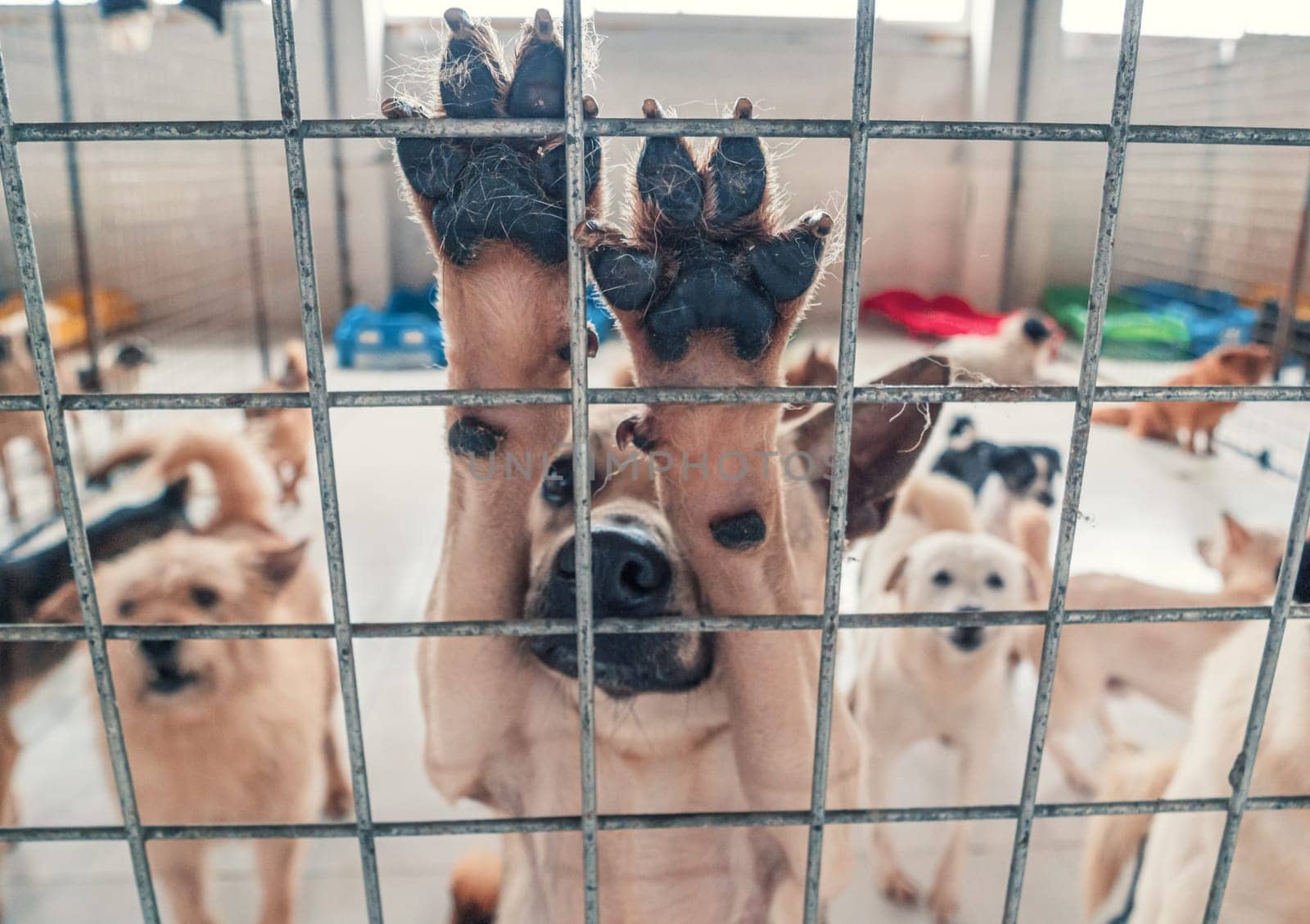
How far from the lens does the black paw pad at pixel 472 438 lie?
1.18m

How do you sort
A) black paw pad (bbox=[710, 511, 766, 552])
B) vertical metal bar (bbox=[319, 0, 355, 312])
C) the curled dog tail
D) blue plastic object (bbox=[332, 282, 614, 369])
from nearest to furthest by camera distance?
1. black paw pad (bbox=[710, 511, 766, 552])
2. the curled dog tail
3. blue plastic object (bbox=[332, 282, 614, 369])
4. vertical metal bar (bbox=[319, 0, 355, 312])

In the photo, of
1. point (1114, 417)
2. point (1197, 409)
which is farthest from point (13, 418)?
point (1114, 417)

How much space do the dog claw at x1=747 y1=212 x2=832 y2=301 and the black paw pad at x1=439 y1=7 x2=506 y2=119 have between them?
0.98ft

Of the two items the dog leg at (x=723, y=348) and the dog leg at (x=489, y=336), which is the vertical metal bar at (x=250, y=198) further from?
the dog leg at (x=723, y=348)

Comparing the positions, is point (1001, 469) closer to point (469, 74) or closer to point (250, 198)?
point (469, 74)

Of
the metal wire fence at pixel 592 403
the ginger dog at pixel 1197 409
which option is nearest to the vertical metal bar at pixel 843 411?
the metal wire fence at pixel 592 403

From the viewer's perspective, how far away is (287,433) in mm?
4215

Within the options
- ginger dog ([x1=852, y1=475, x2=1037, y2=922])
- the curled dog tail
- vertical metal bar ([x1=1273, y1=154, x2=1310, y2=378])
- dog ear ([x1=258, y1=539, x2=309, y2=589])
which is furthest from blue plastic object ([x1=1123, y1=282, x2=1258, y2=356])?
dog ear ([x1=258, y1=539, x2=309, y2=589])

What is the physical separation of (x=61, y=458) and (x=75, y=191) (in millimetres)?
3782

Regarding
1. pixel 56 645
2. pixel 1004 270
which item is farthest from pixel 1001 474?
pixel 1004 270

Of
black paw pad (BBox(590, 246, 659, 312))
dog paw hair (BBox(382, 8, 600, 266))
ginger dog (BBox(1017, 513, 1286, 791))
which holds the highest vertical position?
dog paw hair (BBox(382, 8, 600, 266))

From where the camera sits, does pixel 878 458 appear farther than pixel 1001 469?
No

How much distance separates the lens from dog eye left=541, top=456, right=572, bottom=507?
1445 millimetres

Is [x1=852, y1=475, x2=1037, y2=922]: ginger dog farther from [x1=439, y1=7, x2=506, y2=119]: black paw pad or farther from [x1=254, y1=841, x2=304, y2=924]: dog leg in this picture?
[x1=439, y1=7, x2=506, y2=119]: black paw pad
